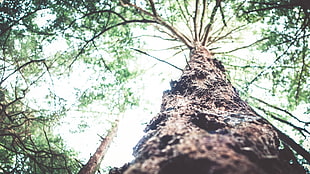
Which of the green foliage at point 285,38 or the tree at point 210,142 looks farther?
the green foliage at point 285,38

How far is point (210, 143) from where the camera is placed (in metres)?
0.82

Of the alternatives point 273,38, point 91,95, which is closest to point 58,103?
point 91,95

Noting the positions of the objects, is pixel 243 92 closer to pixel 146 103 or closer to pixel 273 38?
pixel 273 38

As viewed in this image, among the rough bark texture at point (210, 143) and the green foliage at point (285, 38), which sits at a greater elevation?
the green foliage at point (285, 38)

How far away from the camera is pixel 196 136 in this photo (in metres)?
0.90

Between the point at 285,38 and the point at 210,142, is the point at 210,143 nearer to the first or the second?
the point at 210,142

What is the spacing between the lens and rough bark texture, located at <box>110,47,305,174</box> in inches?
27.6


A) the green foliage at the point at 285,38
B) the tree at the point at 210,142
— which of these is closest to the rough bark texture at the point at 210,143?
the tree at the point at 210,142

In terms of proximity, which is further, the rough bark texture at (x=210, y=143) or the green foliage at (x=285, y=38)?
the green foliage at (x=285, y=38)

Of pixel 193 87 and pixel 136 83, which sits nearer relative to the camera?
pixel 193 87

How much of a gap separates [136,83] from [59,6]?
3.30 m

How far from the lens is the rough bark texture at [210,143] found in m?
0.70

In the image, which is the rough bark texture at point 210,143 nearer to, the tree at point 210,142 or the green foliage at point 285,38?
the tree at point 210,142

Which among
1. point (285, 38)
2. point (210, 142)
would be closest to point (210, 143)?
point (210, 142)
